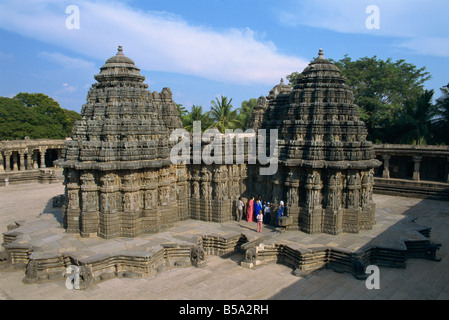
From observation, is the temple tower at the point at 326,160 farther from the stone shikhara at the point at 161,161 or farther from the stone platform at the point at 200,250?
the stone platform at the point at 200,250

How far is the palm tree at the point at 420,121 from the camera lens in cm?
2739

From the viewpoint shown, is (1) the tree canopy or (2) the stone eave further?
(1) the tree canopy

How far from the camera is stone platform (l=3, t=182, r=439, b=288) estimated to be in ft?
34.0

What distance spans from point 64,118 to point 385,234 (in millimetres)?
46398

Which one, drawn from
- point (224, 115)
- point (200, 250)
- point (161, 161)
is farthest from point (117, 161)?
point (224, 115)

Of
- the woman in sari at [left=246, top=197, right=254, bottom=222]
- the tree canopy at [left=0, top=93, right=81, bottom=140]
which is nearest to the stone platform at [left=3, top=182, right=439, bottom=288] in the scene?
the woman in sari at [left=246, top=197, right=254, bottom=222]

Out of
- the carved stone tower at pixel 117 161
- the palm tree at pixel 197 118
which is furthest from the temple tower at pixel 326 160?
the palm tree at pixel 197 118

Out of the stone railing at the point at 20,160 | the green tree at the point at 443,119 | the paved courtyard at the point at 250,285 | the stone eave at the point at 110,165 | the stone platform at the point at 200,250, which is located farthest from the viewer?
the stone railing at the point at 20,160

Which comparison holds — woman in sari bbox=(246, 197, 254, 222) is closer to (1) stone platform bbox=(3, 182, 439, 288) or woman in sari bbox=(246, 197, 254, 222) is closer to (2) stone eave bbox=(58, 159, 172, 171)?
(1) stone platform bbox=(3, 182, 439, 288)

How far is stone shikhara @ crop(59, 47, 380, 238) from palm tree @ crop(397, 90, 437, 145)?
17275 millimetres

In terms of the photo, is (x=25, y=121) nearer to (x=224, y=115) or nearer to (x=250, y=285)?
(x=224, y=115)

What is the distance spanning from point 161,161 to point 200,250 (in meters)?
3.87

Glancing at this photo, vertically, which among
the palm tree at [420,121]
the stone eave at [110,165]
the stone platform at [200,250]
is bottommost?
the stone platform at [200,250]

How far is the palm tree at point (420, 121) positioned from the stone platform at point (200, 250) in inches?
647
